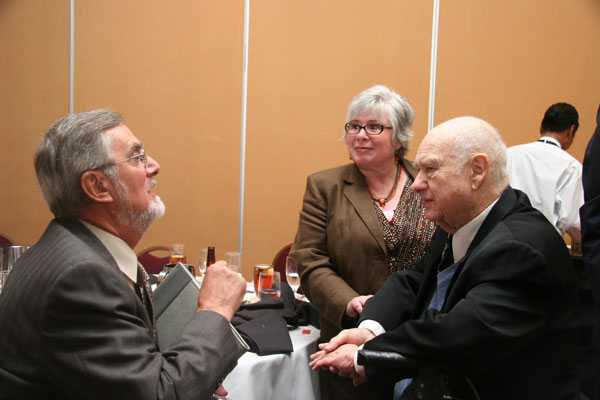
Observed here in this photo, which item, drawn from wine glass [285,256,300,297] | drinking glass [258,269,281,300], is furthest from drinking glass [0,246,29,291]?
wine glass [285,256,300,297]

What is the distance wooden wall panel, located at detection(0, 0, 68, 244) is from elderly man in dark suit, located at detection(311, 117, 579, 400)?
16.0 feet

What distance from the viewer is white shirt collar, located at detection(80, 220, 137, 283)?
1622 millimetres

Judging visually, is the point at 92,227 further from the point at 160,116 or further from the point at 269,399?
the point at 160,116

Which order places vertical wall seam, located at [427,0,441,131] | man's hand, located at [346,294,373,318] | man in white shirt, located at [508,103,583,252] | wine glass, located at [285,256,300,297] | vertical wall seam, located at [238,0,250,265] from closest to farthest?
man's hand, located at [346,294,373,318], wine glass, located at [285,256,300,297], man in white shirt, located at [508,103,583,252], vertical wall seam, located at [427,0,441,131], vertical wall seam, located at [238,0,250,265]

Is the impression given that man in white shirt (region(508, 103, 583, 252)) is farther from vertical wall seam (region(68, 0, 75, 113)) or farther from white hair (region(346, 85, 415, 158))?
vertical wall seam (region(68, 0, 75, 113))

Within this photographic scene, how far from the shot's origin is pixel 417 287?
2326 mm

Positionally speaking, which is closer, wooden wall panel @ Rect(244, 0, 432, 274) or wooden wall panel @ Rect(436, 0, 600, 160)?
wooden wall panel @ Rect(436, 0, 600, 160)

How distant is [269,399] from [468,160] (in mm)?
1283

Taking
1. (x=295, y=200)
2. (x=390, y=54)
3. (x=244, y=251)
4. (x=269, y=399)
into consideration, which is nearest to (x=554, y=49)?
(x=390, y=54)

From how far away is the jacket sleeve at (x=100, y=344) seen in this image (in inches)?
53.9

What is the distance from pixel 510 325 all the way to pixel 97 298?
1.08 m

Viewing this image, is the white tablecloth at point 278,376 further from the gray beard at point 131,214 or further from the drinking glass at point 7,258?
the drinking glass at point 7,258

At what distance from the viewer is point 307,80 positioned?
5.39 m

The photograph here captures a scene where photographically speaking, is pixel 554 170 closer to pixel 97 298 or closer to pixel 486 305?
pixel 486 305
